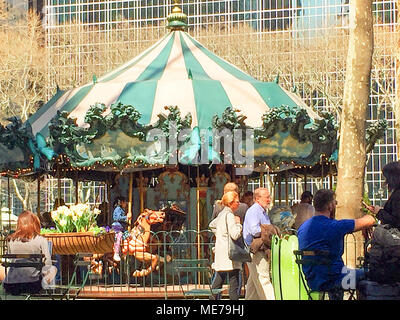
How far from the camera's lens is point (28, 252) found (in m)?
14.0

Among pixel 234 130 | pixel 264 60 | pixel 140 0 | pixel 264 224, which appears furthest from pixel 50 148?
pixel 140 0

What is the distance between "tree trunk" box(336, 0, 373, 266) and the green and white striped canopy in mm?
5229

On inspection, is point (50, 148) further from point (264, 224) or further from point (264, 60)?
point (264, 60)

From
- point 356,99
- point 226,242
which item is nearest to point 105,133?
point 356,99

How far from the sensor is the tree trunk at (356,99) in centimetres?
1681

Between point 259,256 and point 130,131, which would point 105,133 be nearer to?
point 130,131

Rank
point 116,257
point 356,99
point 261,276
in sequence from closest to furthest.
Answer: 1. point 261,276
2. point 356,99
3. point 116,257

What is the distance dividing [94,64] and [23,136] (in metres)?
44.7

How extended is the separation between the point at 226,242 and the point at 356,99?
3.24 metres

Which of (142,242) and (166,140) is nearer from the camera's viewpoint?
(142,242)

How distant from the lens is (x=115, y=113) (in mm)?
21281

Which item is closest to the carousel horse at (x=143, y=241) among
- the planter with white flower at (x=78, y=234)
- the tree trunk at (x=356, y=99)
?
the planter with white flower at (x=78, y=234)

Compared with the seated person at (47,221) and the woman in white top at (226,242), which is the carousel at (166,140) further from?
the woman in white top at (226,242)

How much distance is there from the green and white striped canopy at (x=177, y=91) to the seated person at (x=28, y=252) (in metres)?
8.27
